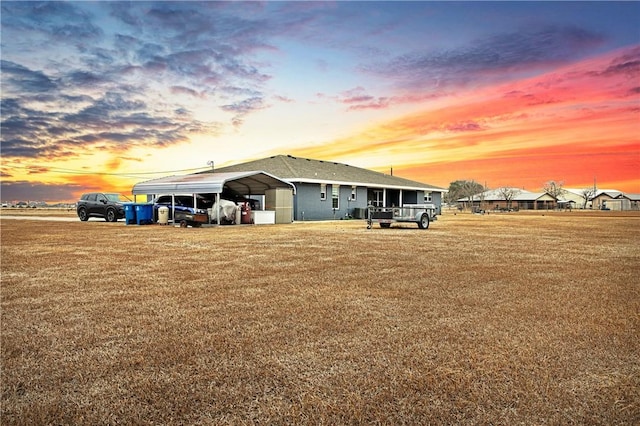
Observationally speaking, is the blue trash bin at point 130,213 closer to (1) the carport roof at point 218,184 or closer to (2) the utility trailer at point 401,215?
(1) the carport roof at point 218,184

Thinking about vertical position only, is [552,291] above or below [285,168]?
below

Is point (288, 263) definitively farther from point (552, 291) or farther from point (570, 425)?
point (570, 425)

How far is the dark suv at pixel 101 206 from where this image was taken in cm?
2888

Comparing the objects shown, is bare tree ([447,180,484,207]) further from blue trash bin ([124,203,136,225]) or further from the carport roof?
blue trash bin ([124,203,136,225])

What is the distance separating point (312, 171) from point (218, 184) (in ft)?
42.9

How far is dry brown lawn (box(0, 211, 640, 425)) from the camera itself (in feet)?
10.7

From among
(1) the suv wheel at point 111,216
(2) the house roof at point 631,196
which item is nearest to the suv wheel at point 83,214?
(1) the suv wheel at point 111,216

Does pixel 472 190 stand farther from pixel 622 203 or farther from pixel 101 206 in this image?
pixel 101 206

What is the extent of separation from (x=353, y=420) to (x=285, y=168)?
3214 centimetres

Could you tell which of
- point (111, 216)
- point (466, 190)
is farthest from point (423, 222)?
point (466, 190)

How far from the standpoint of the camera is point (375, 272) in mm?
9133

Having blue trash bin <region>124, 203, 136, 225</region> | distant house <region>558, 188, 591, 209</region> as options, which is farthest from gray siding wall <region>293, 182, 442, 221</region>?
distant house <region>558, 188, 591, 209</region>

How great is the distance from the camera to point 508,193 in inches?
3917

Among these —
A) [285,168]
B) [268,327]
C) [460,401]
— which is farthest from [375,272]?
[285,168]
